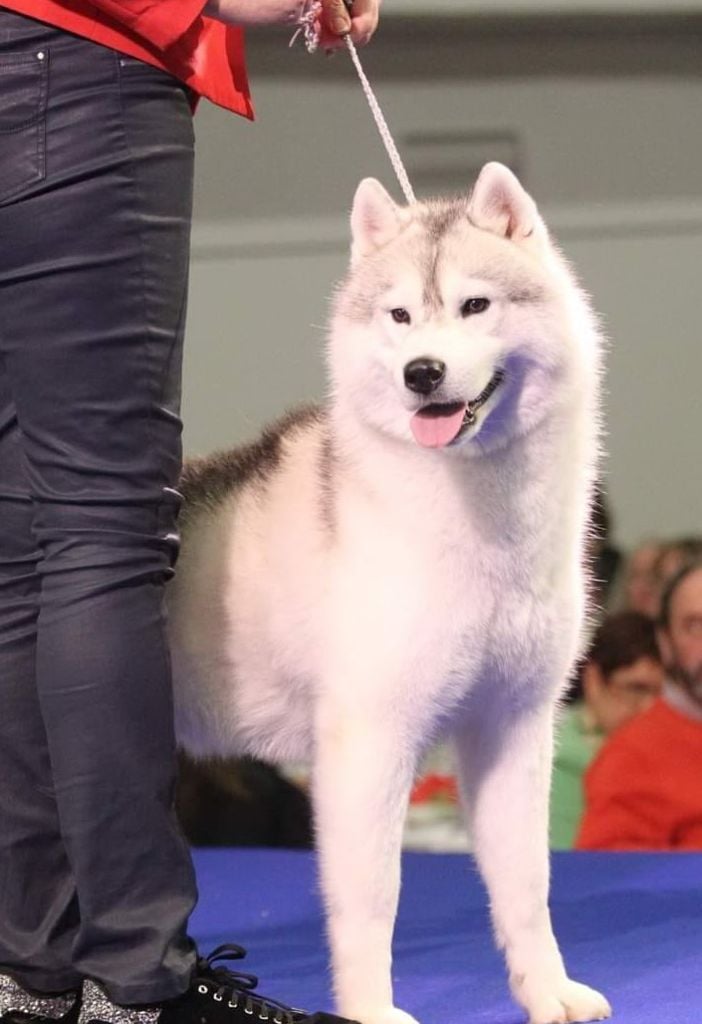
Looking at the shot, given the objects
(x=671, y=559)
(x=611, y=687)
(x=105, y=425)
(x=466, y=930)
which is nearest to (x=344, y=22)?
(x=105, y=425)

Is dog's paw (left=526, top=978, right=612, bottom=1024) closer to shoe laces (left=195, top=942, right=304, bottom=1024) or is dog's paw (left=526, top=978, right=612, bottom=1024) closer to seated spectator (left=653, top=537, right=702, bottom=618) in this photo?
shoe laces (left=195, top=942, right=304, bottom=1024)

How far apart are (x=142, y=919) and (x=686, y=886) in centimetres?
133

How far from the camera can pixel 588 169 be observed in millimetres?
6340

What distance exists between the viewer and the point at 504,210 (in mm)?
2062

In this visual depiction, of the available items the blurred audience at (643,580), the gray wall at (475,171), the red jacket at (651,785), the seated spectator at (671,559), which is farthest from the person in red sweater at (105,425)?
the gray wall at (475,171)

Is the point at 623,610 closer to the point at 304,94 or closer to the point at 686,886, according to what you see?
the point at 686,886

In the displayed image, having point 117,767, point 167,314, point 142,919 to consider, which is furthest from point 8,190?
point 142,919

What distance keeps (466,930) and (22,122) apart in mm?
1420

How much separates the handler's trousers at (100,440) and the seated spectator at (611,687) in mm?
2268

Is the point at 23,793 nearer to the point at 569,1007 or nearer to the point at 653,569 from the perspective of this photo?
the point at 569,1007

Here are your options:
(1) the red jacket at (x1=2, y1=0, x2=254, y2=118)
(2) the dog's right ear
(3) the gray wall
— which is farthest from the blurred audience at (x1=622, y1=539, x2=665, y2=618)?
(1) the red jacket at (x1=2, y1=0, x2=254, y2=118)

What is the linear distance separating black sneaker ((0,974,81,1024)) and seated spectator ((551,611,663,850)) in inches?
85.7

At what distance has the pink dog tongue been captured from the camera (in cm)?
189

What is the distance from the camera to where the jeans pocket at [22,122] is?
1.62 meters
